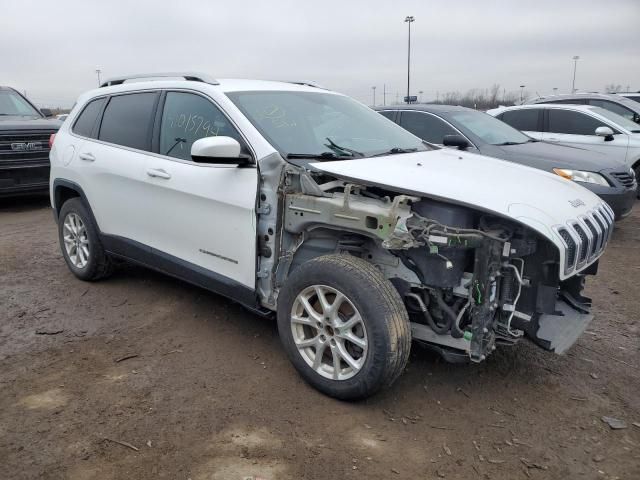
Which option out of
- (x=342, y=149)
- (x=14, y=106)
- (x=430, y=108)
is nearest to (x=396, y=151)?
(x=342, y=149)

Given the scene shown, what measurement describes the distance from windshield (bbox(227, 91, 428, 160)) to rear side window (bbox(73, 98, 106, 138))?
68.3 inches

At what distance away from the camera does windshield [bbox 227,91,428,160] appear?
3512 mm

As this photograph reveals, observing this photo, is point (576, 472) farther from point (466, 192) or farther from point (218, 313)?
point (218, 313)

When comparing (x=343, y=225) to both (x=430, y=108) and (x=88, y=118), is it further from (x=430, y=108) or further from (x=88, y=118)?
(x=430, y=108)

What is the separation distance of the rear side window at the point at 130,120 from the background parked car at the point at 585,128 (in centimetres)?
664

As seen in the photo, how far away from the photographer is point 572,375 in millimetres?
3445

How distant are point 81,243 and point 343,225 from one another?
3046mm

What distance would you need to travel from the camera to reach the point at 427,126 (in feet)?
23.5

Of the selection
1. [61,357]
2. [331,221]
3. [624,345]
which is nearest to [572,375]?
[624,345]

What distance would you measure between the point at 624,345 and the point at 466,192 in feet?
6.51

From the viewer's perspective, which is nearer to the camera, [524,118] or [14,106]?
[524,118]

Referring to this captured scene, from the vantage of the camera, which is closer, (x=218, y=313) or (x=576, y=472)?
(x=576, y=472)

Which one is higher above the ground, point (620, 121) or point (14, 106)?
point (14, 106)

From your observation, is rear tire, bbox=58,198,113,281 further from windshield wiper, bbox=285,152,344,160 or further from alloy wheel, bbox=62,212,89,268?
windshield wiper, bbox=285,152,344,160
